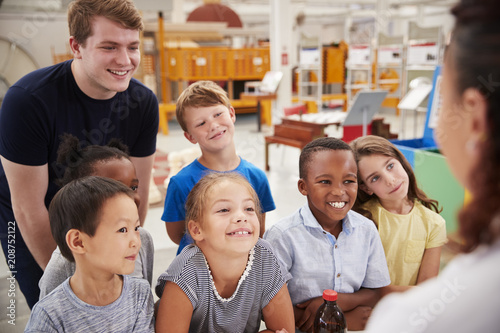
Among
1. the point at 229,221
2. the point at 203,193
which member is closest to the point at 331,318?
the point at 229,221

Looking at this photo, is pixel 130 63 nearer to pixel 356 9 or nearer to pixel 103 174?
pixel 103 174

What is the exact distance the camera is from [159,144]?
296 inches

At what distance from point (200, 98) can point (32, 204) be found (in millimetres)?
816

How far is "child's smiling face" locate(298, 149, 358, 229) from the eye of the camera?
1.64 m

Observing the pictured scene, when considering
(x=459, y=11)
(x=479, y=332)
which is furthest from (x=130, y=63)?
(x=479, y=332)

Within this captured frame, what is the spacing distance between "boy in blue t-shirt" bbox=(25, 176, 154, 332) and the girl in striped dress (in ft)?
0.55

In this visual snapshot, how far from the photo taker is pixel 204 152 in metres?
1.99

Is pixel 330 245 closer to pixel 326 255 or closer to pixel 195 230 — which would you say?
pixel 326 255

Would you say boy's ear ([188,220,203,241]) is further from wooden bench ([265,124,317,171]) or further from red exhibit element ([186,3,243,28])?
red exhibit element ([186,3,243,28])

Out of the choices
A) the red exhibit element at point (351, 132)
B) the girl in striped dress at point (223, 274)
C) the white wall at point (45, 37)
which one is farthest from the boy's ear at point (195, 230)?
the white wall at point (45, 37)

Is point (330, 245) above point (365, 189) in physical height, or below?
below

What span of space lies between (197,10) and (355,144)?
10.5 m

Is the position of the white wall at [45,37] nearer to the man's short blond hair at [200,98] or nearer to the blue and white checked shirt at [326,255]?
the man's short blond hair at [200,98]

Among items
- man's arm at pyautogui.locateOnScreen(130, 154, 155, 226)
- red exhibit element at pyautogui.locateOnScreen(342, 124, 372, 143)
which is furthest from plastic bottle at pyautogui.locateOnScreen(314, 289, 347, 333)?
red exhibit element at pyautogui.locateOnScreen(342, 124, 372, 143)
